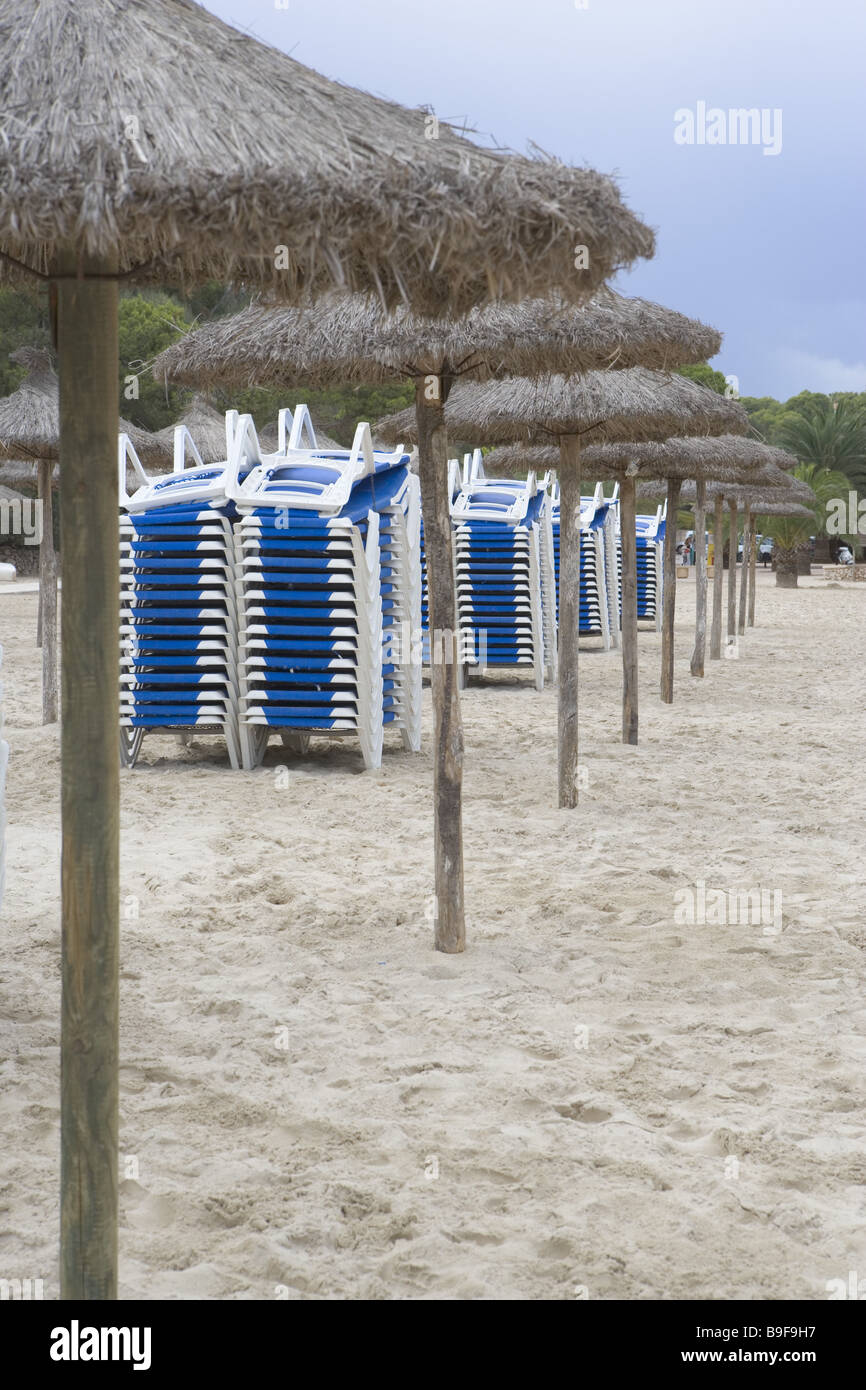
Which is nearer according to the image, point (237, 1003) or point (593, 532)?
point (237, 1003)

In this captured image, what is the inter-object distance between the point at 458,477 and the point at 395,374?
29.7 feet

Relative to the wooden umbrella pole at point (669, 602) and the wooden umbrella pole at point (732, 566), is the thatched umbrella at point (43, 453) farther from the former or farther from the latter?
the wooden umbrella pole at point (732, 566)

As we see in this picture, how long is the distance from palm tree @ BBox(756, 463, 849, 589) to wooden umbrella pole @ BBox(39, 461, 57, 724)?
85.5 feet

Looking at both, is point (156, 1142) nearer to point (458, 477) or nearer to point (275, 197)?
point (275, 197)

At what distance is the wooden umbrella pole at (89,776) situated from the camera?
7.03 feet

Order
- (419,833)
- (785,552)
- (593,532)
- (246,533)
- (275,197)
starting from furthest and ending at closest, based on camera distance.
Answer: (785,552), (593,532), (246,533), (419,833), (275,197)

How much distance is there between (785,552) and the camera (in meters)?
36.2

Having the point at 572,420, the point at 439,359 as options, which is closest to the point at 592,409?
the point at 572,420

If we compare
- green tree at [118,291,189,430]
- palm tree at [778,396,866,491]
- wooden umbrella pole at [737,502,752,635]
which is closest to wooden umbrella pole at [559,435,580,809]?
wooden umbrella pole at [737,502,752,635]

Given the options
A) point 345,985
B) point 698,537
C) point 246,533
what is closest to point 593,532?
point 698,537

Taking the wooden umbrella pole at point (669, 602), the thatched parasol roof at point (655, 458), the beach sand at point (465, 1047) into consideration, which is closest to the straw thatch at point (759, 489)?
the thatched parasol roof at point (655, 458)

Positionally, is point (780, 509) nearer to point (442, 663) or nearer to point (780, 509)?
point (780, 509)
